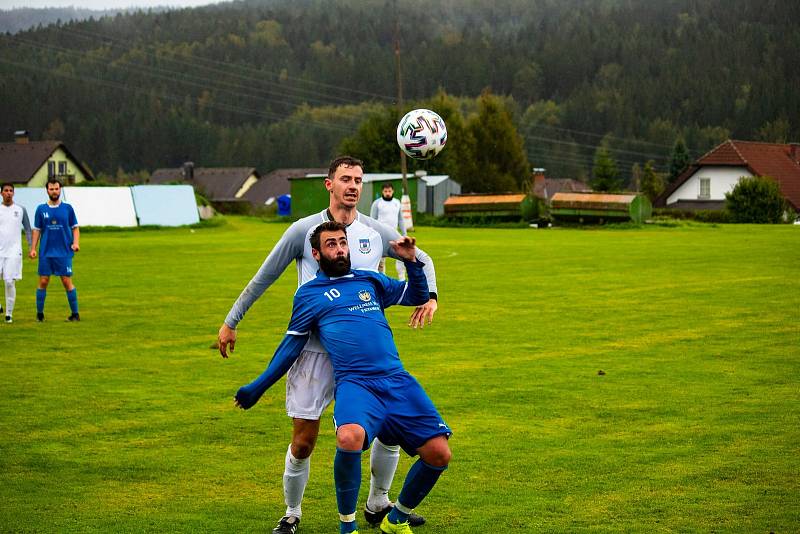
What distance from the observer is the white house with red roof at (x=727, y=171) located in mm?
85562

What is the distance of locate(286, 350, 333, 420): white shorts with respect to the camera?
6.67 m

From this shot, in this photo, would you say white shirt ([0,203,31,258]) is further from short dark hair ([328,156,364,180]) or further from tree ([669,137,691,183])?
tree ([669,137,691,183])

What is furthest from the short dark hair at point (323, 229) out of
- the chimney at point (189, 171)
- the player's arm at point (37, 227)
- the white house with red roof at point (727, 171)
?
the chimney at point (189, 171)

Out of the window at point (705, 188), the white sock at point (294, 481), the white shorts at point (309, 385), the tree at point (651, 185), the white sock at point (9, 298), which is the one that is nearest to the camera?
the white shorts at point (309, 385)

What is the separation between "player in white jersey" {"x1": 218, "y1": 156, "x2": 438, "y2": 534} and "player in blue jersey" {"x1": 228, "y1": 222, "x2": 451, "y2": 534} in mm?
166

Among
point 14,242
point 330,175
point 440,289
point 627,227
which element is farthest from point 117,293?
point 627,227

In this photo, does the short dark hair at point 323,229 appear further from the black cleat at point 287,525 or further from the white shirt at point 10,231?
the white shirt at point 10,231

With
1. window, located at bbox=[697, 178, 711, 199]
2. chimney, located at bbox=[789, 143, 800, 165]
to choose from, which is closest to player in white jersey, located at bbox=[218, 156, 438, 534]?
window, located at bbox=[697, 178, 711, 199]

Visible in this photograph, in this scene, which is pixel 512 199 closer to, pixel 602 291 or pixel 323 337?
pixel 602 291

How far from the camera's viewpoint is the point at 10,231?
62.5 ft

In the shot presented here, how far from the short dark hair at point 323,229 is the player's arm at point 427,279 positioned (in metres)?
0.44

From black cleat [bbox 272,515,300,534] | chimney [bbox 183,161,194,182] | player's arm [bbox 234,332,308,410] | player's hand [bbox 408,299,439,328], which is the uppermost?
chimney [bbox 183,161,194,182]

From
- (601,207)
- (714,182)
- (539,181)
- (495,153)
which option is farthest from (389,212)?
(539,181)

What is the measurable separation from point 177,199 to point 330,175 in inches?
2278
